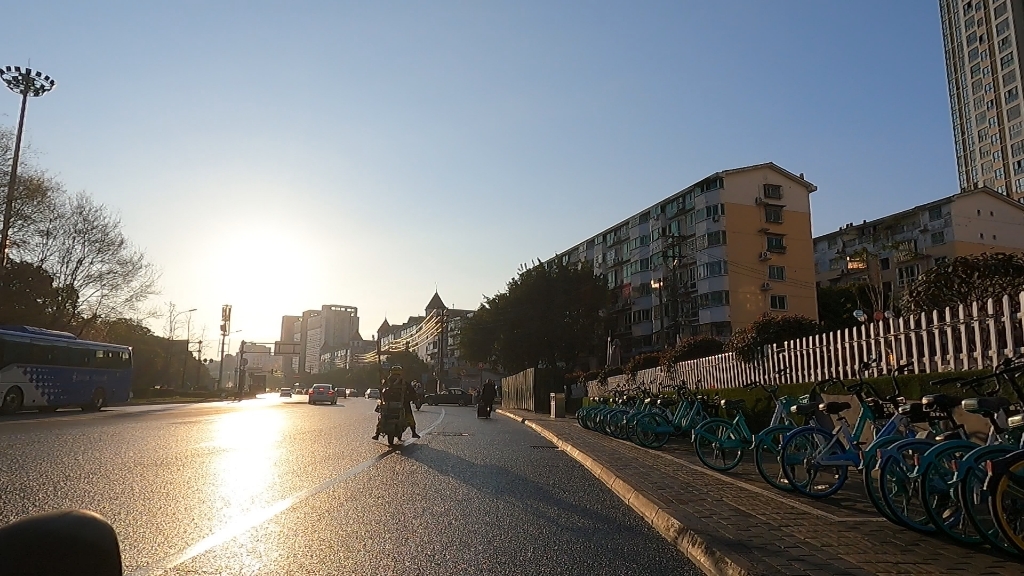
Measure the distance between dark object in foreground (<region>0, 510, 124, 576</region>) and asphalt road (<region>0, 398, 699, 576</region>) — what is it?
2.21 metres

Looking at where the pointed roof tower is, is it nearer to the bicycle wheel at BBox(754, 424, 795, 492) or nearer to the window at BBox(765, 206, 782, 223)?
the window at BBox(765, 206, 782, 223)

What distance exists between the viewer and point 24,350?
25.0 metres

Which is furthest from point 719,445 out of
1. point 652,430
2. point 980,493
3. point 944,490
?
point 980,493

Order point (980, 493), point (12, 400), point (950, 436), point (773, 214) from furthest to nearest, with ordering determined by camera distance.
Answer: point (773, 214) → point (12, 400) → point (950, 436) → point (980, 493)

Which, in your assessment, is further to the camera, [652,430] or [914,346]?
[652,430]

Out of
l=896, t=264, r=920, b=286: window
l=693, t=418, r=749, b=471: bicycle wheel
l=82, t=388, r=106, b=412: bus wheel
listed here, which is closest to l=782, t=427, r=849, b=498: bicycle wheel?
l=693, t=418, r=749, b=471: bicycle wheel

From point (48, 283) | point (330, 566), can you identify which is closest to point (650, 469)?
point (330, 566)

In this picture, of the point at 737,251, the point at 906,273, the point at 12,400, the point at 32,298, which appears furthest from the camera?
the point at 906,273

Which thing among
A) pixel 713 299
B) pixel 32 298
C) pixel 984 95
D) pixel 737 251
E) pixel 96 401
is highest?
pixel 984 95

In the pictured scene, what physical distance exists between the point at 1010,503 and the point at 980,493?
38 centimetres

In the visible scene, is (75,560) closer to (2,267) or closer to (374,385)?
(2,267)

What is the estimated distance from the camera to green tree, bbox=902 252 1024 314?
10.3m

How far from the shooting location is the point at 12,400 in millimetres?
24609

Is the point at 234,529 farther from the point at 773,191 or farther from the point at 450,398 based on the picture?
the point at 773,191
